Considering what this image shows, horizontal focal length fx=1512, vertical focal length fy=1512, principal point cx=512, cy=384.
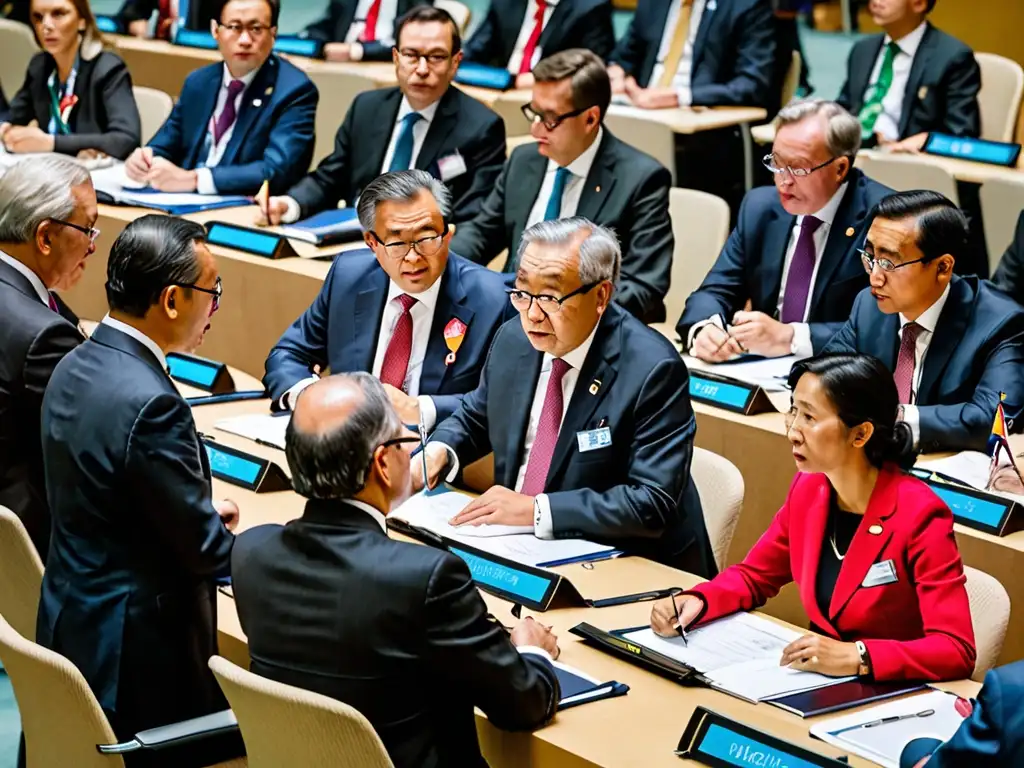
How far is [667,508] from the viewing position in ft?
10.9

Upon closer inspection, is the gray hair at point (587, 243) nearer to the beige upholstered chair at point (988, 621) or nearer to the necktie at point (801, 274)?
the beige upholstered chair at point (988, 621)

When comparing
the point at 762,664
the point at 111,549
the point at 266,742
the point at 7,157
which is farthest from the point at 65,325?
the point at 7,157

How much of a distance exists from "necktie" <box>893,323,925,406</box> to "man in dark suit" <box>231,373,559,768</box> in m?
1.97

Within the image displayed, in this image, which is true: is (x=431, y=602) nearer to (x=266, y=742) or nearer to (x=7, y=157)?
(x=266, y=742)

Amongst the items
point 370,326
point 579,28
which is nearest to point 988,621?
point 370,326

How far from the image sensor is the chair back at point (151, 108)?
6.69 m

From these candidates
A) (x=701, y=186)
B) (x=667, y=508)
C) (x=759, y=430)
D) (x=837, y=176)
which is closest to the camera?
(x=667, y=508)

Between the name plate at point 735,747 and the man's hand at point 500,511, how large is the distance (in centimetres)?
96

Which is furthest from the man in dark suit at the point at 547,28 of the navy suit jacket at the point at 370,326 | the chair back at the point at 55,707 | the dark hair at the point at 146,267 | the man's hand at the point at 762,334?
the chair back at the point at 55,707

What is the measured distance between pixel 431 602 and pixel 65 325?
1447 mm

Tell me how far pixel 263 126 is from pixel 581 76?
1678mm

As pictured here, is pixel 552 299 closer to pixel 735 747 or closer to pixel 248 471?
pixel 248 471

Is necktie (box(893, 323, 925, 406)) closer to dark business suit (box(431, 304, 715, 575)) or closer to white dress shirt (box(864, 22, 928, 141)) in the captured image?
dark business suit (box(431, 304, 715, 575))

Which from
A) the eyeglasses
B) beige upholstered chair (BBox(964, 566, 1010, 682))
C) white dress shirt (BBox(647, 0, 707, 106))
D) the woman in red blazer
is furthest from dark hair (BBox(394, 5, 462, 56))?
beige upholstered chair (BBox(964, 566, 1010, 682))
